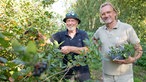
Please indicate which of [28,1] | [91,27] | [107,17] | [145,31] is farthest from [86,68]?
[91,27]

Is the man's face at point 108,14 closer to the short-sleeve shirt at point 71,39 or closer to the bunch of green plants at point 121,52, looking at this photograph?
the short-sleeve shirt at point 71,39

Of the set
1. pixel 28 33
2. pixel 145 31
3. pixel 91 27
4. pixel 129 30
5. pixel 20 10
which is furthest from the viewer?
pixel 91 27

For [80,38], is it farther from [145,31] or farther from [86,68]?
[145,31]

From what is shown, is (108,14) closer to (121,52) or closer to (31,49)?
(121,52)

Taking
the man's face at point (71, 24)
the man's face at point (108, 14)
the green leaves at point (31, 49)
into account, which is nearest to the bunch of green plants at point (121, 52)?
the man's face at point (108, 14)

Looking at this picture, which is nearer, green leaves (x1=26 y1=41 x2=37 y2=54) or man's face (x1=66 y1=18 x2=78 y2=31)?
green leaves (x1=26 y1=41 x2=37 y2=54)

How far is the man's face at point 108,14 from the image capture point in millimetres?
3135

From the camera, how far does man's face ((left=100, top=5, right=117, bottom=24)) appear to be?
3.13 m

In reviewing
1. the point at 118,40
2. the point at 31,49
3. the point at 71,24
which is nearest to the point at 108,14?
the point at 118,40

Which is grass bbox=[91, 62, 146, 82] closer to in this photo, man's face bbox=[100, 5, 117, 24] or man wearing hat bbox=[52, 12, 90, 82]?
man wearing hat bbox=[52, 12, 90, 82]

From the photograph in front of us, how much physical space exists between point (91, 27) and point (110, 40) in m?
15.6

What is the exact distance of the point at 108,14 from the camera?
3.15 meters

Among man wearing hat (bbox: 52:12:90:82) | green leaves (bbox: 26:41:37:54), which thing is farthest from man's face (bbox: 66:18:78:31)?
green leaves (bbox: 26:41:37:54)

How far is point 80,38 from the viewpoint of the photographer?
11.0 ft
